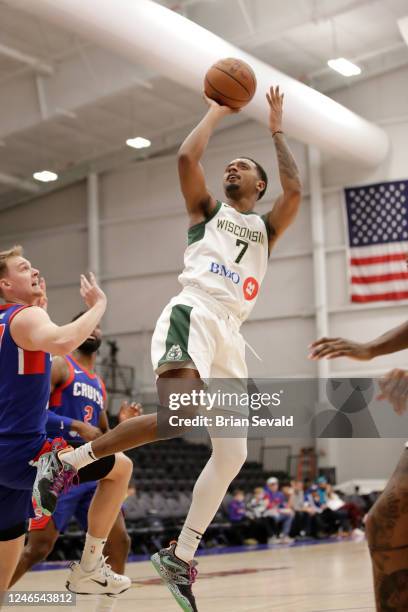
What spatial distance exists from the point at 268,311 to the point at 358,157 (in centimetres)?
460

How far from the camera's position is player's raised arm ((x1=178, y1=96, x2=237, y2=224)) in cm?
493

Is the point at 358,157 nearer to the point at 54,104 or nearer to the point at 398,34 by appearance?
the point at 398,34

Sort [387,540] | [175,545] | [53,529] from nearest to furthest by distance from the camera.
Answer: [387,540]
[175,545]
[53,529]

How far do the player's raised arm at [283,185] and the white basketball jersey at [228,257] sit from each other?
131mm

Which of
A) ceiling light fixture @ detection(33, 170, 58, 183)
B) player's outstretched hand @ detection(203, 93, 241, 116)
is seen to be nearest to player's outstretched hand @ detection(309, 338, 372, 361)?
player's outstretched hand @ detection(203, 93, 241, 116)

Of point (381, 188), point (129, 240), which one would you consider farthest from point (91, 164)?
point (381, 188)

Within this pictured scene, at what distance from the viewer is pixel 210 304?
479cm

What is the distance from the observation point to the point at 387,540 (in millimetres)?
3232

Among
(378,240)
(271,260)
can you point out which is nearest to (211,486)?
(378,240)

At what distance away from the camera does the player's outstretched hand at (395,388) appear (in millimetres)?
3031

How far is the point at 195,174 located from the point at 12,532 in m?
2.09

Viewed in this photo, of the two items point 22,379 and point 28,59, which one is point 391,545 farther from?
point 28,59

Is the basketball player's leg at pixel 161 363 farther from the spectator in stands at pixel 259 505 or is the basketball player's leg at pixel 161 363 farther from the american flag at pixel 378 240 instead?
the american flag at pixel 378 240

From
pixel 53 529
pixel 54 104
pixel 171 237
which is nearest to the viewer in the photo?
pixel 53 529
